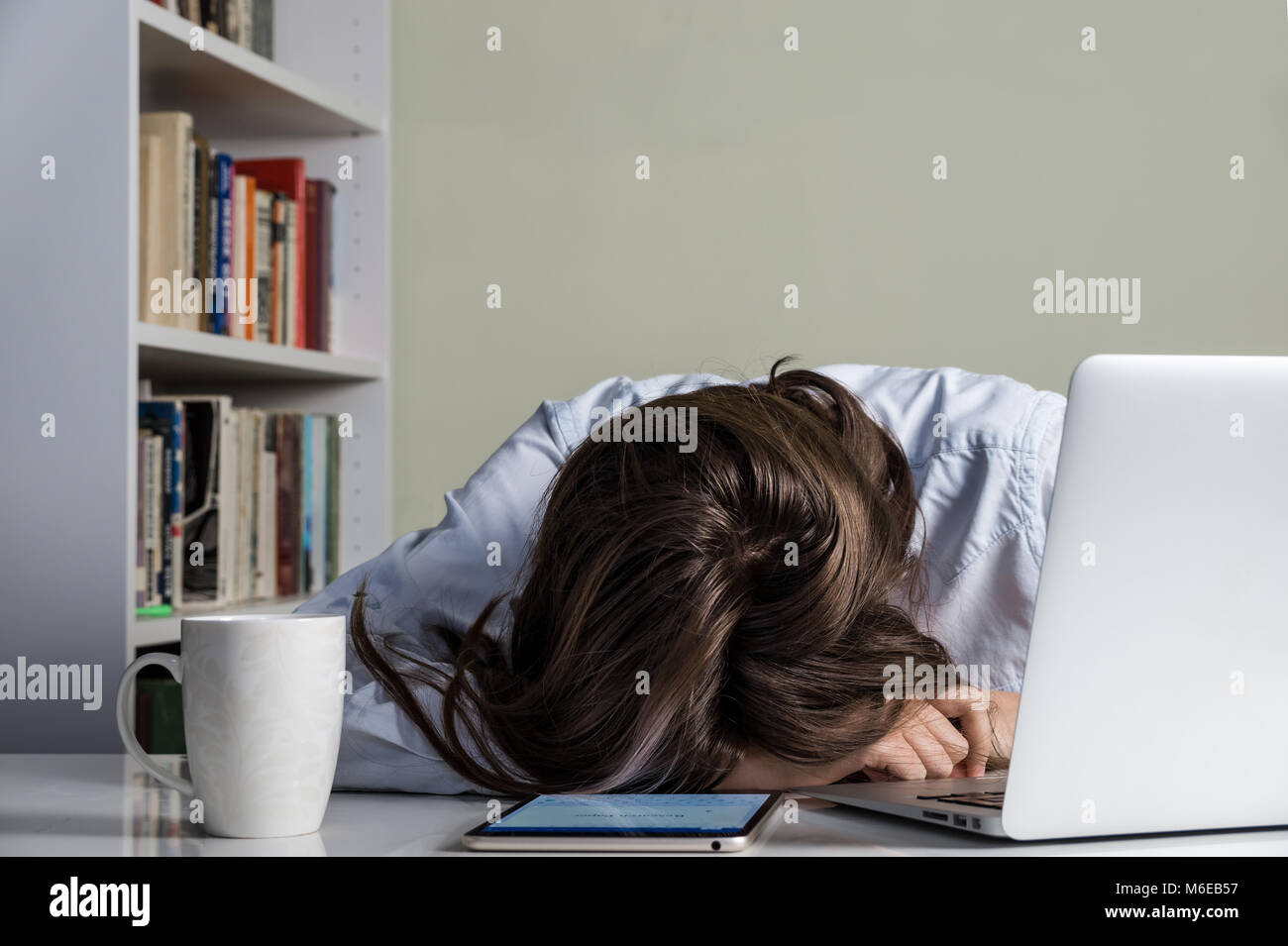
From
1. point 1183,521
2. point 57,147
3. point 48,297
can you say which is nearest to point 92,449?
point 48,297

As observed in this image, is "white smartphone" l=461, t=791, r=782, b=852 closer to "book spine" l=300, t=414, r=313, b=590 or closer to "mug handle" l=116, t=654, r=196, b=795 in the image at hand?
"mug handle" l=116, t=654, r=196, b=795

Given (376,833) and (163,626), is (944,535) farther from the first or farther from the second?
(163,626)

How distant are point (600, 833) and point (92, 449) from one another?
44.2 inches

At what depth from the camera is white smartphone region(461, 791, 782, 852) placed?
592 millimetres

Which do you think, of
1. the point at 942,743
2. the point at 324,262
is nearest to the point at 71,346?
the point at 324,262

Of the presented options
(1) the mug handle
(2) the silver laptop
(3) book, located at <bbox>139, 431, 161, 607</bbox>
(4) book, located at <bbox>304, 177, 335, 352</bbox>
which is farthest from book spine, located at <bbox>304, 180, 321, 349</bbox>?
(2) the silver laptop

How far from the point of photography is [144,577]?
161 centimetres

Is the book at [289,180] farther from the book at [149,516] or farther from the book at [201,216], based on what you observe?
the book at [149,516]

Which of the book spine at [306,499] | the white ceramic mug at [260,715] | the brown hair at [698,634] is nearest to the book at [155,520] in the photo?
the book spine at [306,499]

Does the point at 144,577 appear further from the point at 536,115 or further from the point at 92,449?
the point at 536,115

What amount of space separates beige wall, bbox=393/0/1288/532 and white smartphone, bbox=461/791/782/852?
1.39 meters

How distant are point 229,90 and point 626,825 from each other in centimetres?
164

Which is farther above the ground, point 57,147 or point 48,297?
point 57,147
